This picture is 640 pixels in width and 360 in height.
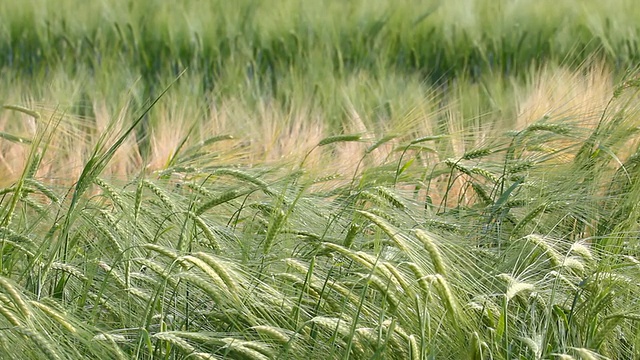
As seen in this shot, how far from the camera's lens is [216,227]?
2.10 metres

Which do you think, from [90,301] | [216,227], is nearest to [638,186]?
[216,227]

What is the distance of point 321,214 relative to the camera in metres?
2.20

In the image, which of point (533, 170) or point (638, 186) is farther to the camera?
point (533, 170)

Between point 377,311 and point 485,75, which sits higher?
point 377,311

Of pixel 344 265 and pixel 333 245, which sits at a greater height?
pixel 333 245

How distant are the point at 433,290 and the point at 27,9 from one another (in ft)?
16.9

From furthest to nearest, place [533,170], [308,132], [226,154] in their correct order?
1. [308,132]
2. [226,154]
3. [533,170]

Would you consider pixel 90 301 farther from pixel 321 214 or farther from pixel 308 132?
pixel 308 132

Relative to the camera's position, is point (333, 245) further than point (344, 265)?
No

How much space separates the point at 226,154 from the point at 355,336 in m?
1.49

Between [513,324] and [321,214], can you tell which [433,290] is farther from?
[321,214]

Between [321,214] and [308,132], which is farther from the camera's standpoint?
[308,132]

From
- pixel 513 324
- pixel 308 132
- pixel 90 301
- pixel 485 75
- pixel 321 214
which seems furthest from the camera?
pixel 485 75

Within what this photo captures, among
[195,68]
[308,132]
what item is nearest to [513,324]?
[308,132]
